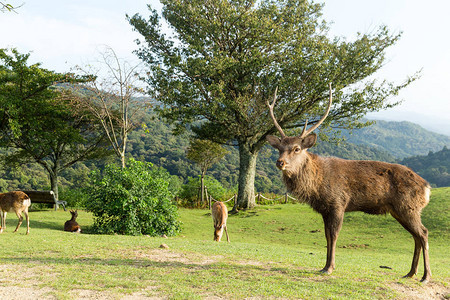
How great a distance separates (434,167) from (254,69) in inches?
2748

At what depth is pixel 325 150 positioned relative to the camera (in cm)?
8819

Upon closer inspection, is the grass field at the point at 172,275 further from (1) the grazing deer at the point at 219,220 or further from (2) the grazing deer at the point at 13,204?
(1) the grazing deer at the point at 219,220

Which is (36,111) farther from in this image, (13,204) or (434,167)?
(434,167)

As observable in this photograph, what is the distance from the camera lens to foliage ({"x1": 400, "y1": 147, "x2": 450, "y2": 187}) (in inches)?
2571

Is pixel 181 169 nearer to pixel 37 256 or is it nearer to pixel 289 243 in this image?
pixel 289 243

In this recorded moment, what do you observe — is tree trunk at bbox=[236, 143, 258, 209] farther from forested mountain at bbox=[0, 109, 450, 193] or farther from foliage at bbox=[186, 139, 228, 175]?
foliage at bbox=[186, 139, 228, 175]

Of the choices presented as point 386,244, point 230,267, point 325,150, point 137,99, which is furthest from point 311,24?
point 325,150

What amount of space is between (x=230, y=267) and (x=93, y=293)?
94.5 inches

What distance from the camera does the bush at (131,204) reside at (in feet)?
42.1

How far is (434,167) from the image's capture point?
76.1 m

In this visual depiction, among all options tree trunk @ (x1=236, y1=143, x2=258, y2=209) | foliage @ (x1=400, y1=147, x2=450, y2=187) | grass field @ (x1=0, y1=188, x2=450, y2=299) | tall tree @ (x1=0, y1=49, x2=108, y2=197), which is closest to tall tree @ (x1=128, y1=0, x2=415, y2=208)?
tree trunk @ (x1=236, y1=143, x2=258, y2=209)

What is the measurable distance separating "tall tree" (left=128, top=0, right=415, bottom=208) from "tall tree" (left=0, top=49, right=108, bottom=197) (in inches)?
237

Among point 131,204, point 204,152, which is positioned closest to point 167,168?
point 204,152

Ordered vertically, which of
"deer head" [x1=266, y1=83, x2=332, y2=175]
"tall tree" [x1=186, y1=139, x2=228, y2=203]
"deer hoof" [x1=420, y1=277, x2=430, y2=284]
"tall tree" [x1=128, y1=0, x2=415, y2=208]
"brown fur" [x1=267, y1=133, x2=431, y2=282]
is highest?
"tall tree" [x1=128, y1=0, x2=415, y2=208]
